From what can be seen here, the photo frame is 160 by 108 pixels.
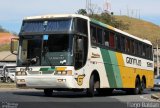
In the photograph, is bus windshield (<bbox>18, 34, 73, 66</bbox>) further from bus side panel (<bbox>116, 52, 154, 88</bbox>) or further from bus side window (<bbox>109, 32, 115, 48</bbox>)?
bus side panel (<bbox>116, 52, 154, 88</bbox>)

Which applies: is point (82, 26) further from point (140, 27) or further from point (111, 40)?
point (140, 27)

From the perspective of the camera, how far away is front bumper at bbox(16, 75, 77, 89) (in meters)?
21.5

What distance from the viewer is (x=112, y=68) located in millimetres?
26156

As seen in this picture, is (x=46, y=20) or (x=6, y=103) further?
(x=46, y=20)

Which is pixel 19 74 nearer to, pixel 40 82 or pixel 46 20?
pixel 40 82

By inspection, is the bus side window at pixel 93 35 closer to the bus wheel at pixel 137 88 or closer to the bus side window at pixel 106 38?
the bus side window at pixel 106 38

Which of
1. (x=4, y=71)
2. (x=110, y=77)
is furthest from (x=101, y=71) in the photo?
(x=4, y=71)

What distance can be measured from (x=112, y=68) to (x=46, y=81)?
17.6 ft

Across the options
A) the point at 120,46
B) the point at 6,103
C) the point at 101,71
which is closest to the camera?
the point at 6,103

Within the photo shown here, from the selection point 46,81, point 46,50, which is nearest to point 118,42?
point 46,50

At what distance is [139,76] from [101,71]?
24.6ft

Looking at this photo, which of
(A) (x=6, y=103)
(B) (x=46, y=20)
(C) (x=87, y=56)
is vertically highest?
(B) (x=46, y=20)

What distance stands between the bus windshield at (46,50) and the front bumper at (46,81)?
580mm

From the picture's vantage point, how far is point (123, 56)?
28.0m
